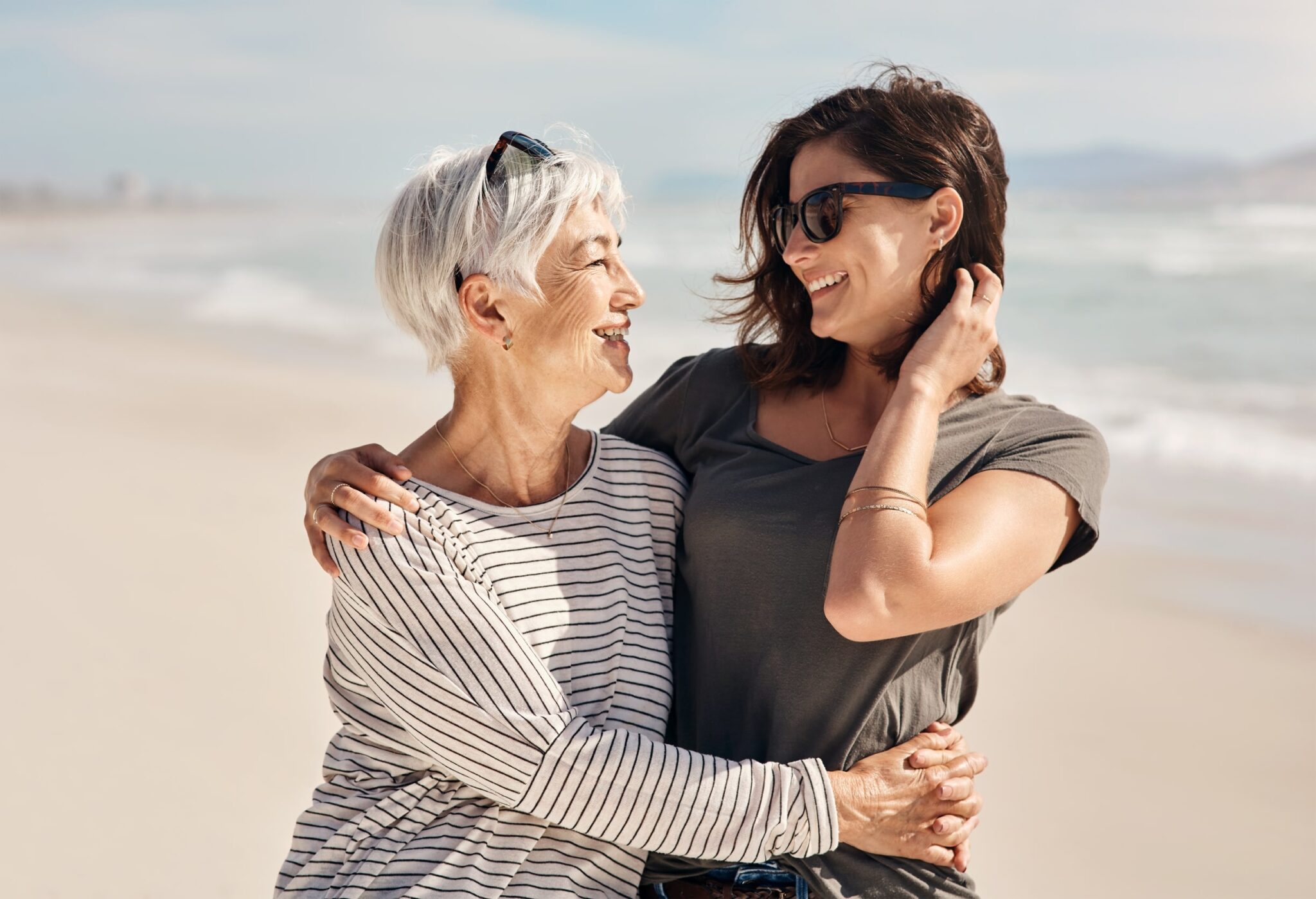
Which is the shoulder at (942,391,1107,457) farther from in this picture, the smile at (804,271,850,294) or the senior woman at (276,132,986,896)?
the senior woman at (276,132,986,896)

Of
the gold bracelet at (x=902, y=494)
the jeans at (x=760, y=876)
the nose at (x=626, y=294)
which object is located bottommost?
the jeans at (x=760, y=876)

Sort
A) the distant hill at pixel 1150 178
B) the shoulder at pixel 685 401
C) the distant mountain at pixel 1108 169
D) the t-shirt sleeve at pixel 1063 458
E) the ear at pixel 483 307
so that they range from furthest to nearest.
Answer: the distant mountain at pixel 1108 169, the distant hill at pixel 1150 178, the shoulder at pixel 685 401, the ear at pixel 483 307, the t-shirt sleeve at pixel 1063 458

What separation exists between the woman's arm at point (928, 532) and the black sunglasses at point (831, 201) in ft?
1.00

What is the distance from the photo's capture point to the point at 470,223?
2277 millimetres

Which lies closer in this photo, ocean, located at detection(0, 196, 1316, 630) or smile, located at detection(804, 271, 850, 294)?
smile, located at detection(804, 271, 850, 294)

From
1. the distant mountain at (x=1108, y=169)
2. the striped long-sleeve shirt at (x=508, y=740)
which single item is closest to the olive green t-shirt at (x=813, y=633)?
the striped long-sleeve shirt at (x=508, y=740)

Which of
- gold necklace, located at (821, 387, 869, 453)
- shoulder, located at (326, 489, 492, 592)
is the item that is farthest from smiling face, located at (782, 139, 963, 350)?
shoulder, located at (326, 489, 492, 592)

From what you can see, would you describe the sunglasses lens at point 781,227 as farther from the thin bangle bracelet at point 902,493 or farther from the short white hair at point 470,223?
the thin bangle bracelet at point 902,493

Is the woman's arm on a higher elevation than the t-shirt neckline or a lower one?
lower

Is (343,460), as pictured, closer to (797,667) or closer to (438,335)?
(438,335)

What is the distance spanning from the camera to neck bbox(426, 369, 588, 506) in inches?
95.0

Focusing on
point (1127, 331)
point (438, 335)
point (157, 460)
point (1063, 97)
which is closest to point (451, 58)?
point (1063, 97)

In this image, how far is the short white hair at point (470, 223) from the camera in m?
2.29

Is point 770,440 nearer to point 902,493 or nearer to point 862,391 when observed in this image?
point 862,391
